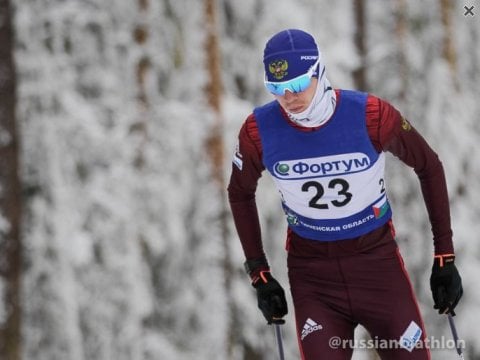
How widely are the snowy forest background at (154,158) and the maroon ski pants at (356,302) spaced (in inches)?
388

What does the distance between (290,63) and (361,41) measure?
12.1 meters

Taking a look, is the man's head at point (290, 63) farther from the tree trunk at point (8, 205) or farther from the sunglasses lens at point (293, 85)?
the tree trunk at point (8, 205)

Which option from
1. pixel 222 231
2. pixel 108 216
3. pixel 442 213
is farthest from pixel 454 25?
pixel 442 213

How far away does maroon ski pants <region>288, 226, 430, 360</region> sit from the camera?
443 centimetres

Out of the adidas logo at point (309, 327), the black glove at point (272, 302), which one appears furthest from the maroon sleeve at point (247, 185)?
the adidas logo at point (309, 327)

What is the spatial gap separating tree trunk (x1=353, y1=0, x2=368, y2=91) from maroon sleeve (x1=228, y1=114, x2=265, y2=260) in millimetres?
11142

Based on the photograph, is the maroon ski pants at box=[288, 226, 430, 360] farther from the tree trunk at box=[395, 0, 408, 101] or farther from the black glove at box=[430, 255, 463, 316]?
the tree trunk at box=[395, 0, 408, 101]

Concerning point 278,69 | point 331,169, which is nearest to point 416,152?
point 331,169

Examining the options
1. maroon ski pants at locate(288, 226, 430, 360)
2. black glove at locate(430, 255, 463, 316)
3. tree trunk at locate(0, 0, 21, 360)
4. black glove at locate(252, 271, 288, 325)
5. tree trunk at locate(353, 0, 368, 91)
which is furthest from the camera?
tree trunk at locate(353, 0, 368, 91)

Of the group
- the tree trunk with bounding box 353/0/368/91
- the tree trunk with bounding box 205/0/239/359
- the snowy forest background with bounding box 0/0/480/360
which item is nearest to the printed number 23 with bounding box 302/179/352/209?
the snowy forest background with bounding box 0/0/480/360

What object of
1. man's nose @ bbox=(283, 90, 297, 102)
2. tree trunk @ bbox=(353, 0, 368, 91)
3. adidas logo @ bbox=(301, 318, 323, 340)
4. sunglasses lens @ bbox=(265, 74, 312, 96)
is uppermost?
tree trunk @ bbox=(353, 0, 368, 91)

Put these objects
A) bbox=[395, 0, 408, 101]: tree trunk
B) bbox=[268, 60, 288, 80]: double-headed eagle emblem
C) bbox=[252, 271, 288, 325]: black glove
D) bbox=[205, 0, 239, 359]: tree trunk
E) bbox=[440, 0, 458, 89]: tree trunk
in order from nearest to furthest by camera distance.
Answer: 1. bbox=[268, 60, 288, 80]: double-headed eagle emblem
2. bbox=[252, 271, 288, 325]: black glove
3. bbox=[205, 0, 239, 359]: tree trunk
4. bbox=[395, 0, 408, 101]: tree trunk
5. bbox=[440, 0, 458, 89]: tree trunk

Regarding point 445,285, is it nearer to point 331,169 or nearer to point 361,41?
point 331,169

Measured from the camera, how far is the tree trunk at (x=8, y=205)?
427 inches
